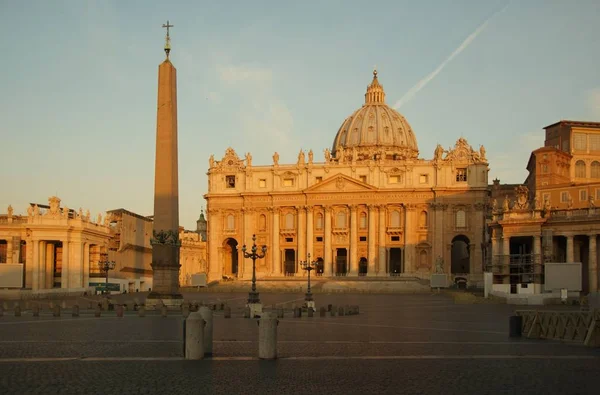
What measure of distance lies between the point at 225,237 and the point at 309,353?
263 feet

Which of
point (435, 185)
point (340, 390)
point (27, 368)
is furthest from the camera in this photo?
point (435, 185)

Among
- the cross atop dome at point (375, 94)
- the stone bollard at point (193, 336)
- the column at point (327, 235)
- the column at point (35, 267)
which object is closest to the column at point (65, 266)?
the column at point (35, 267)

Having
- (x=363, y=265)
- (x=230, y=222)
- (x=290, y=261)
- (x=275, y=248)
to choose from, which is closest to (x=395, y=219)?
(x=363, y=265)

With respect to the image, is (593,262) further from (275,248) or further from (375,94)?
(375,94)

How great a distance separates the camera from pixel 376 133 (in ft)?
404

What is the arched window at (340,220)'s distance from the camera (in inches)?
3674

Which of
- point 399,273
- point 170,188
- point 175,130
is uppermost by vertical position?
point 175,130

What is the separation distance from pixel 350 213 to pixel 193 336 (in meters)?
77.2

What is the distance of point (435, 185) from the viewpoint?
90.2 m

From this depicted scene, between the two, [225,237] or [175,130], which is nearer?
[175,130]

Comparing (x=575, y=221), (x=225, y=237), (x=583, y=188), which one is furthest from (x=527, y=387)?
(x=225, y=237)

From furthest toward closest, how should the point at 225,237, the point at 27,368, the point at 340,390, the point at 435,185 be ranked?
the point at 225,237, the point at 435,185, the point at 27,368, the point at 340,390

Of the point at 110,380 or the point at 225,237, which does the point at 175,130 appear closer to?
the point at 110,380

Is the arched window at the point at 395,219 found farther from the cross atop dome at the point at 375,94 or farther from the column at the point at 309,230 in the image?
the cross atop dome at the point at 375,94
